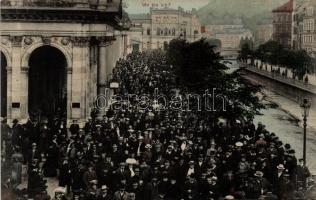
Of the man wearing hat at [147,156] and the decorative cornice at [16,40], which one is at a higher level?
the decorative cornice at [16,40]

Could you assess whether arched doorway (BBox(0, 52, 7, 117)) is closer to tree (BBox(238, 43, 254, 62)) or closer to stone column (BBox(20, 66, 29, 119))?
stone column (BBox(20, 66, 29, 119))

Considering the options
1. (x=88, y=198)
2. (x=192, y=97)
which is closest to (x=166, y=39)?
(x=192, y=97)

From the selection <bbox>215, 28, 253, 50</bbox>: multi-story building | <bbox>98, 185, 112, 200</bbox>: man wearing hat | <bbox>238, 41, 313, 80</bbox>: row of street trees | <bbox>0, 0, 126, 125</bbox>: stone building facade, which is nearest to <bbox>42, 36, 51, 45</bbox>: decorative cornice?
<bbox>0, 0, 126, 125</bbox>: stone building facade

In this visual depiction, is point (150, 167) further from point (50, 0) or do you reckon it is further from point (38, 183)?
point (50, 0)

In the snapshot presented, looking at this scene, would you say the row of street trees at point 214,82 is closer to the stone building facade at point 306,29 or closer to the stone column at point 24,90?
the stone column at point 24,90

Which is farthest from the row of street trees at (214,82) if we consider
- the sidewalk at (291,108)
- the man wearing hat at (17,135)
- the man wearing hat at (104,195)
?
the man wearing hat at (104,195)

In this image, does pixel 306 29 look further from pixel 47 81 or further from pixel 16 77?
pixel 16 77

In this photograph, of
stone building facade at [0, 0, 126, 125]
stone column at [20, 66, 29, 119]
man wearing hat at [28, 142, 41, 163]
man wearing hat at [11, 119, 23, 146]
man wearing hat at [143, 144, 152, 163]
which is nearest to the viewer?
man wearing hat at [143, 144, 152, 163]
